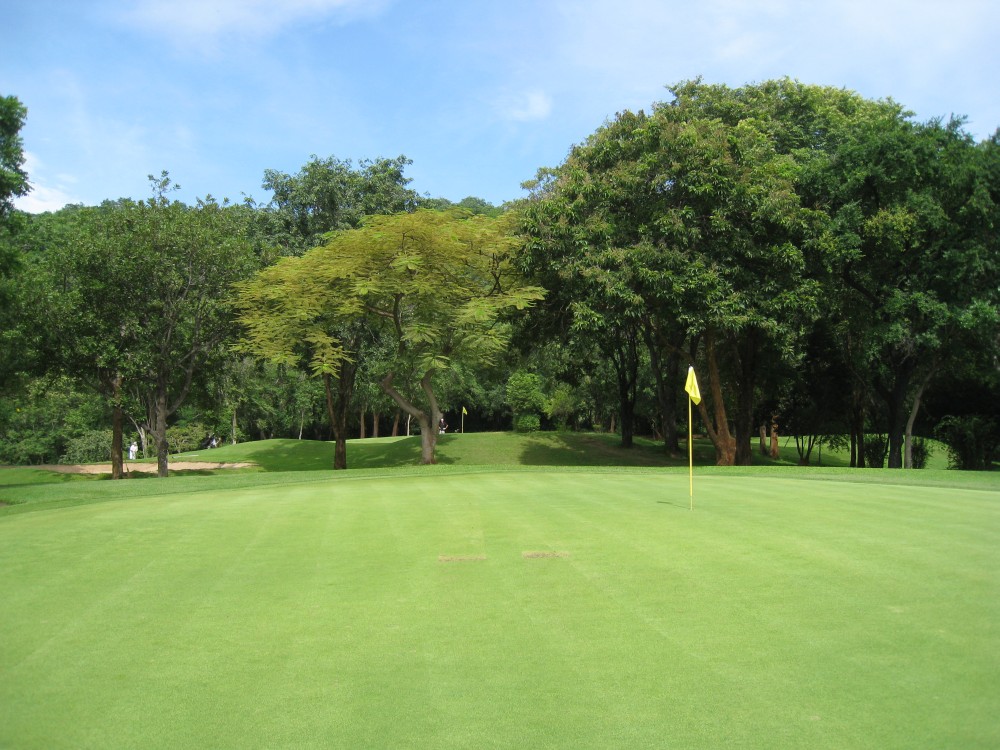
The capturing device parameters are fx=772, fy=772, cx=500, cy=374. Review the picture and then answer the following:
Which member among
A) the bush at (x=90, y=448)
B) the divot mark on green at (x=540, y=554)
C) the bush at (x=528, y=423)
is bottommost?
the bush at (x=90, y=448)

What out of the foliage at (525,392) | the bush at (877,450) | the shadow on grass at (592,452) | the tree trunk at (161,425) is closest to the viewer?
the tree trunk at (161,425)

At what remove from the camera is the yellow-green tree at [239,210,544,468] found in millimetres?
27906

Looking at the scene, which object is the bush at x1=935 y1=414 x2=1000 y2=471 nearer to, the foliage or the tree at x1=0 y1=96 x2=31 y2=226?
the foliage

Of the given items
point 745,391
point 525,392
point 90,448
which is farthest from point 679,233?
point 90,448

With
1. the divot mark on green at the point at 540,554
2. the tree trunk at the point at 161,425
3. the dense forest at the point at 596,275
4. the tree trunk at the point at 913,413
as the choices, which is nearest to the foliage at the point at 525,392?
the dense forest at the point at 596,275

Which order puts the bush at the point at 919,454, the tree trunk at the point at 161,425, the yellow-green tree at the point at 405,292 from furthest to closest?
the bush at the point at 919,454, the tree trunk at the point at 161,425, the yellow-green tree at the point at 405,292

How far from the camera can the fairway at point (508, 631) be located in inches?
199

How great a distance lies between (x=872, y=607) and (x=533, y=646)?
11.0 ft

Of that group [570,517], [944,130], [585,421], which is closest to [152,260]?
[570,517]

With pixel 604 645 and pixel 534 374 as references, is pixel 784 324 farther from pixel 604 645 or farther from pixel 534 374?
pixel 534 374

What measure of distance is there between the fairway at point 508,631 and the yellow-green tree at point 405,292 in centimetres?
1657

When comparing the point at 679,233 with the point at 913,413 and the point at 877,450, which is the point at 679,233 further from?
the point at 877,450

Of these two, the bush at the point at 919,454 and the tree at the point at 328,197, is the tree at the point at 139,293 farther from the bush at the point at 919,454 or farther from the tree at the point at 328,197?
the bush at the point at 919,454

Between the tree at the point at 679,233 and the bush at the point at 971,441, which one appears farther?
the bush at the point at 971,441
